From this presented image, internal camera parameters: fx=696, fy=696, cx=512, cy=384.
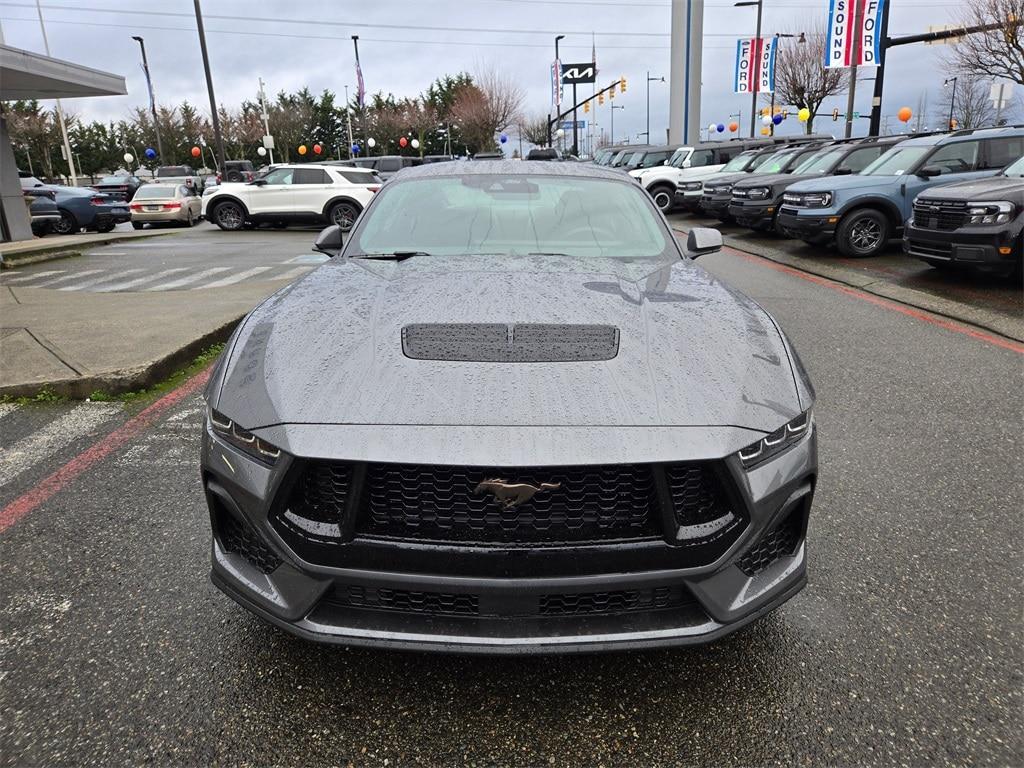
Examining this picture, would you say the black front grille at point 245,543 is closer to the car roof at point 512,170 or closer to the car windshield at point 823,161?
the car roof at point 512,170

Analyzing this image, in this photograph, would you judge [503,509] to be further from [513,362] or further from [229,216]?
[229,216]

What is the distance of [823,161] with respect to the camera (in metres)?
13.8

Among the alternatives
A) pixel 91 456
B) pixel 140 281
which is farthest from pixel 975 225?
pixel 140 281

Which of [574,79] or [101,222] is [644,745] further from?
[574,79]

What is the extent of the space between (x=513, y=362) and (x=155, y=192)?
23.3m

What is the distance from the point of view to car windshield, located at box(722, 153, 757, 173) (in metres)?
19.0

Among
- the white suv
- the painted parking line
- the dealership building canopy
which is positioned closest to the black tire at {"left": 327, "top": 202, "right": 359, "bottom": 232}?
the white suv

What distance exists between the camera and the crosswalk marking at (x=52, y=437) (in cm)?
380

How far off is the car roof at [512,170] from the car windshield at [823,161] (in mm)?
11088

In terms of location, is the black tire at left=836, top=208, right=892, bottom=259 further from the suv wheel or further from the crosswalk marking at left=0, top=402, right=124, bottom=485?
the suv wheel

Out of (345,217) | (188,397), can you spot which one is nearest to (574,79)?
(345,217)

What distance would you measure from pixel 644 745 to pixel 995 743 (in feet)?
3.15

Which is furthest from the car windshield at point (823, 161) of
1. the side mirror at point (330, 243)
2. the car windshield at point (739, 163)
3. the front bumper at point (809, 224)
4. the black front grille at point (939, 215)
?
the side mirror at point (330, 243)

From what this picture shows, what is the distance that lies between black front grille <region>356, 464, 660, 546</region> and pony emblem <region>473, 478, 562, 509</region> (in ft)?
0.08
